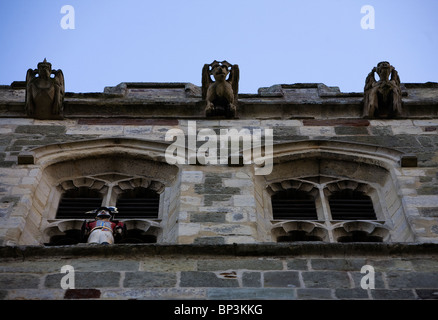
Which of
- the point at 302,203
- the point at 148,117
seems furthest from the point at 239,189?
the point at 148,117

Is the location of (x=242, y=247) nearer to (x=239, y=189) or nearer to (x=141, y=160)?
(x=239, y=189)

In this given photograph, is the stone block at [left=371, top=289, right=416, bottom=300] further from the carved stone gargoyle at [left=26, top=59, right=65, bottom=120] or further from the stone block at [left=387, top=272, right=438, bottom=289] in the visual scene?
the carved stone gargoyle at [left=26, top=59, right=65, bottom=120]

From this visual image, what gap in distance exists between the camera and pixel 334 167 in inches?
412

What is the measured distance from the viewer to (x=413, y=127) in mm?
11008

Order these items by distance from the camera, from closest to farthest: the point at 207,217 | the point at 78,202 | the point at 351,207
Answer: the point at 207,217, the point at 351,207, the point at 78,202

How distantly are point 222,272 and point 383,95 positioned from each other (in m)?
4.52

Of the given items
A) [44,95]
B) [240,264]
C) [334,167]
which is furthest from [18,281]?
[44,95]

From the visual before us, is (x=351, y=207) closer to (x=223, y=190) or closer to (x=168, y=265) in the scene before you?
(x=223, y=190)

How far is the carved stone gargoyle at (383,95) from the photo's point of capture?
37.0 feet

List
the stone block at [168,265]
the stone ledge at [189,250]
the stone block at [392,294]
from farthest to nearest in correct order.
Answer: the stone ledge at [189,250] → the stone block at [168,265] → the stone block at [392,294]

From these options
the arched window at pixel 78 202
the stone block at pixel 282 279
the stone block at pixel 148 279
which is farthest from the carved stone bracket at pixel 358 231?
the arched window at pixel 78 202

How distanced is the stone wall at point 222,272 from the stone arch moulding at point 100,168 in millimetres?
1654

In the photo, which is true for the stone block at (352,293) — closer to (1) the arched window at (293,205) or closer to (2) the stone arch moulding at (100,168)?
(1) the arched window at (293,205)

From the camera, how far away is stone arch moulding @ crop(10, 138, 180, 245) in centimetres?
972
